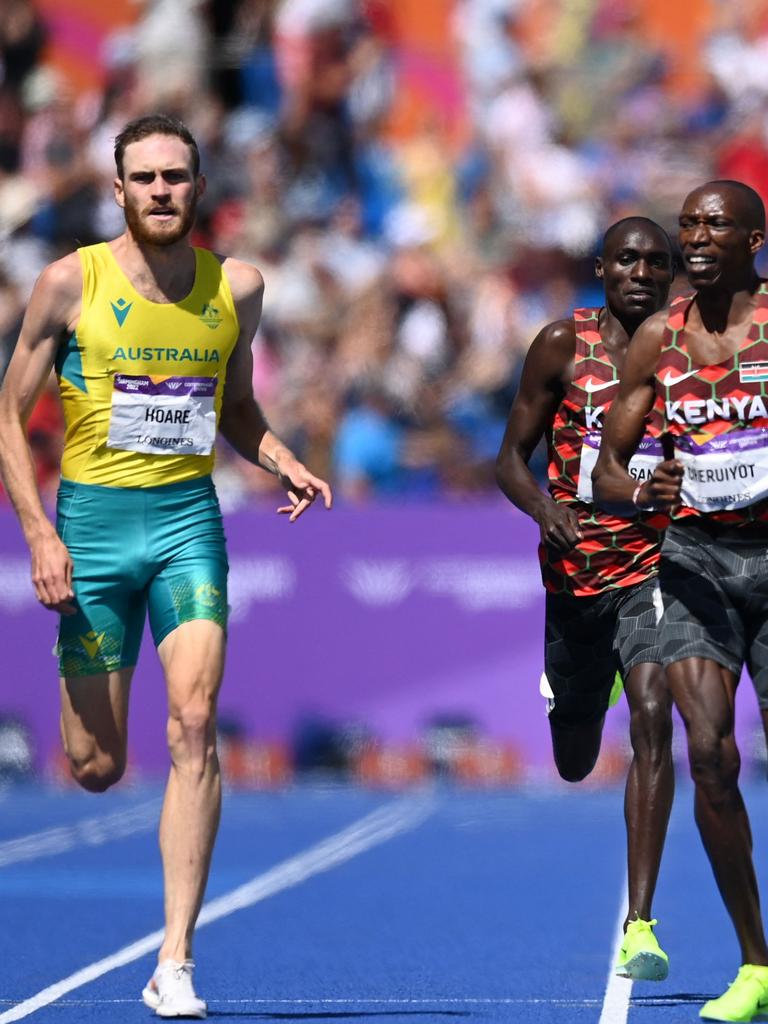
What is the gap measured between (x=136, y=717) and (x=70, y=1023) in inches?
341

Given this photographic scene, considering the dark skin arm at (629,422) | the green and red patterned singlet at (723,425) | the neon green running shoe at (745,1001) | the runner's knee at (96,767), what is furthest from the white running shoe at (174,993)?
the green and red patterned singlet at (723,425)

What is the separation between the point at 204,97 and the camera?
1761cm

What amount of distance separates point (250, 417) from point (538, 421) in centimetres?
109

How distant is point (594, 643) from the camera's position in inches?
288

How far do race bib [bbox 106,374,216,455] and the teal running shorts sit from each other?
13 cm

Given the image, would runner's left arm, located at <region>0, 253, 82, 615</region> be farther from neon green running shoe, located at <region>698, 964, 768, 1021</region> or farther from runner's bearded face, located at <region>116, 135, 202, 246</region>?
neon green running shoe, located at <region>698, 964, 768, 1021</region>

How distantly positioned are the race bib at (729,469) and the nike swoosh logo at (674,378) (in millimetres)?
175

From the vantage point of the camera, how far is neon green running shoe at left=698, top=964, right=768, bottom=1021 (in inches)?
220

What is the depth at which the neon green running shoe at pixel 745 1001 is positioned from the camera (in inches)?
220

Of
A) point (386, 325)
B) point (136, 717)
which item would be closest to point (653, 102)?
point (386, 325)

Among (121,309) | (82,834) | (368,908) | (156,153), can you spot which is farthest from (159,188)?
(82,834)

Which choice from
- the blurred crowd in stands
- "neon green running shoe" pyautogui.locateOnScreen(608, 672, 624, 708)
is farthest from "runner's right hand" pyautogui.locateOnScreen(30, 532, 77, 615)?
the blurred crowd in stands

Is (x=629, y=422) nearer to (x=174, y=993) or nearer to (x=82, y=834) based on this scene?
(x=174, y=993)

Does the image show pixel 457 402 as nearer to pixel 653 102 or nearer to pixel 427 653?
pixel 427 653
